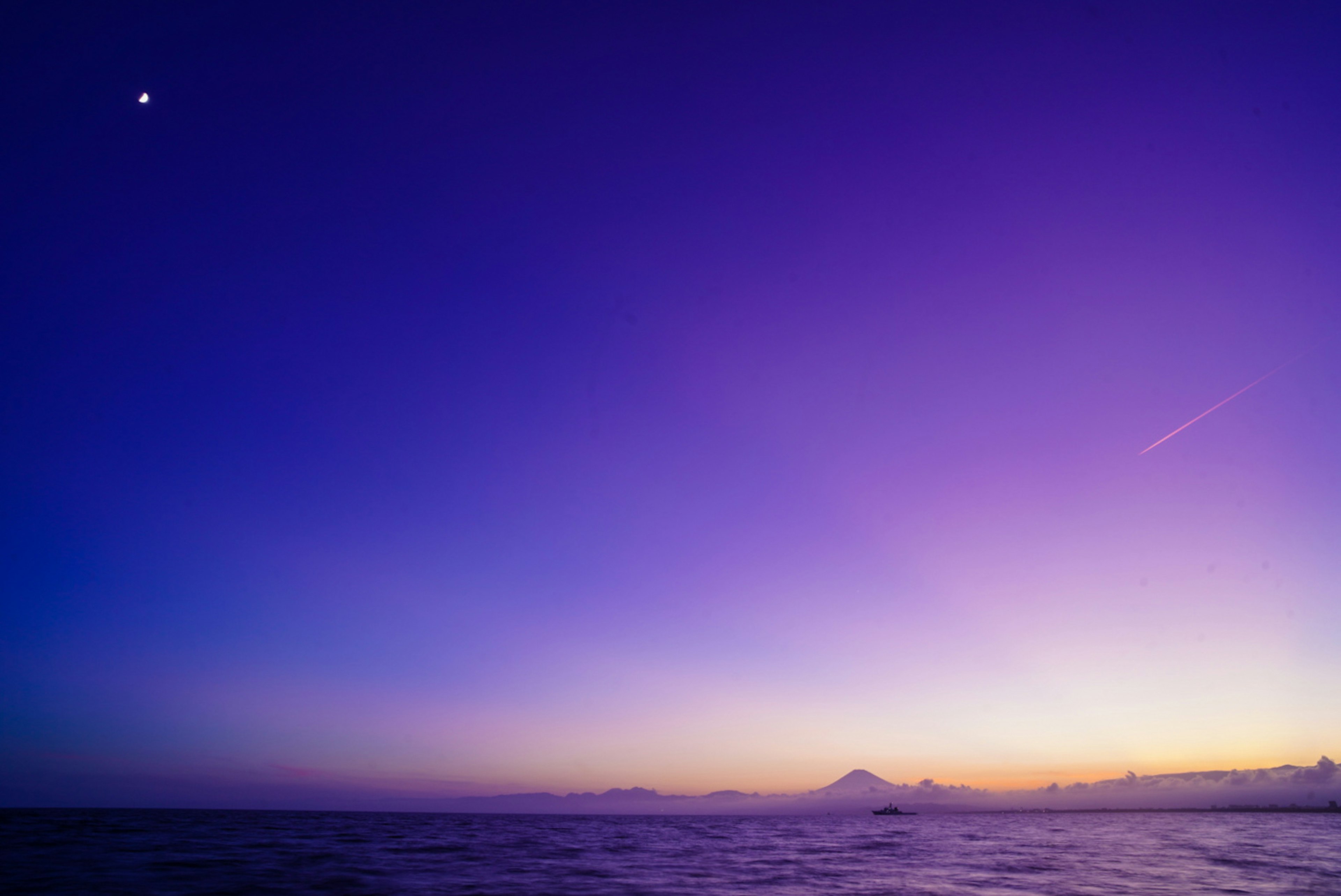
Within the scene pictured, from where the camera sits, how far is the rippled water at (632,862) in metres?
27.4

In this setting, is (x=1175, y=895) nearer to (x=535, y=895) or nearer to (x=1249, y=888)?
(x=1249, y=888)

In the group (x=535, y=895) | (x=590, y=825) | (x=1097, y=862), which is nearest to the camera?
(x=535, y=895)

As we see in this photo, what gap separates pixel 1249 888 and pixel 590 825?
9772cm

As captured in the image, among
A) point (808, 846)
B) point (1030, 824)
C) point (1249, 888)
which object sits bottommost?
point (1030, 824)

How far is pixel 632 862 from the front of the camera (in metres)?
38.7

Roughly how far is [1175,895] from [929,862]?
647 inches

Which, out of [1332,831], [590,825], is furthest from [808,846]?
[1332,831]

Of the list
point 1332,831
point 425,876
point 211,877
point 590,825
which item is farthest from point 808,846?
point 1332,831

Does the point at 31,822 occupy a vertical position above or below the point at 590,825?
above

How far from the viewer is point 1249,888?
29094mm

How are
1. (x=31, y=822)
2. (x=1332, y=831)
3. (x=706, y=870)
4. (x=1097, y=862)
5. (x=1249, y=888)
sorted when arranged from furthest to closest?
(x=1332, y=831), (x=31, y=822), (x=1097, y=862), (x=706, y=870), (x=1249, y=888)

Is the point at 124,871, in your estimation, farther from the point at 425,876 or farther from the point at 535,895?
the point at 535,895

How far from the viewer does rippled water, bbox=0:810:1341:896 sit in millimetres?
27359

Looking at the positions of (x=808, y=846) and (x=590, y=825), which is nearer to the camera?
(x=808, y=846)
